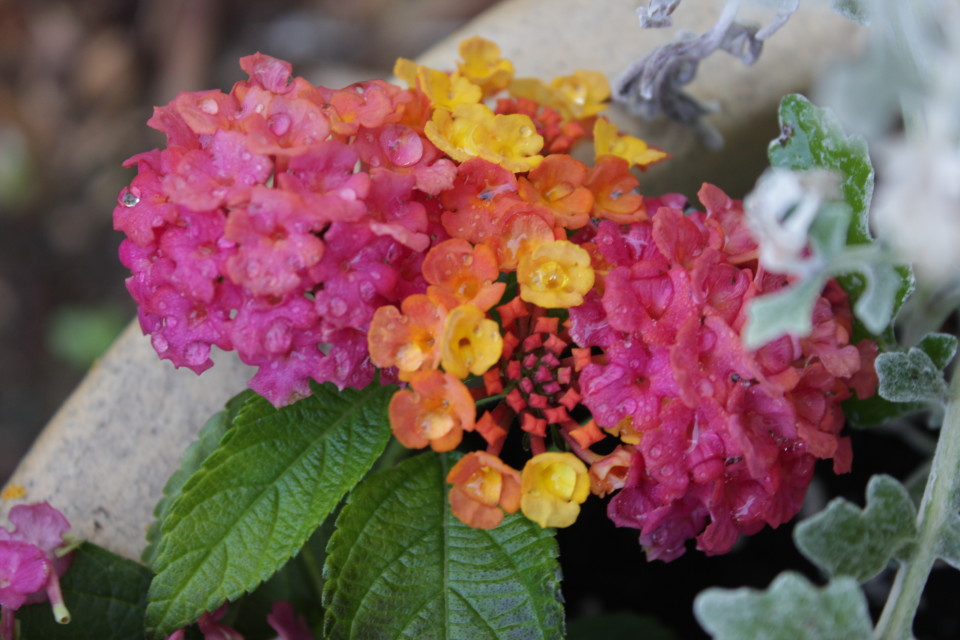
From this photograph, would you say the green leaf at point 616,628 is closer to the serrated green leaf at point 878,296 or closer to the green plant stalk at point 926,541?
the green plant stalk at point 926,541

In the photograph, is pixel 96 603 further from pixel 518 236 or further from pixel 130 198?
pixel 518 236

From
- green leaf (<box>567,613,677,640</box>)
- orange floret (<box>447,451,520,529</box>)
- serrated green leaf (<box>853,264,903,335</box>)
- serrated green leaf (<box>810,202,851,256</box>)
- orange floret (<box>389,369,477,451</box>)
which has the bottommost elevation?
green leaf (<box>567,613,677,640</box>)

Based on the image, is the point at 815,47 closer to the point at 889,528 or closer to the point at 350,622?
the point at 889,528

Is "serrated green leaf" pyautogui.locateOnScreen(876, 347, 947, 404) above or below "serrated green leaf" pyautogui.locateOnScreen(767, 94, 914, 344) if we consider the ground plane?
below

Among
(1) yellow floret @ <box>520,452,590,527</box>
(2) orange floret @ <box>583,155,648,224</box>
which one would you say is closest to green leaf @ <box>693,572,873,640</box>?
(1) yellow floret @ <box>520,452,590,527</box>

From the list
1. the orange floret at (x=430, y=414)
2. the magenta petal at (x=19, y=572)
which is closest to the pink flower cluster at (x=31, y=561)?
the magenta petal at (x=19, y=572)

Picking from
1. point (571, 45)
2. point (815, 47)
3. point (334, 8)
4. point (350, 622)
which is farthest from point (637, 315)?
point (334, 8)

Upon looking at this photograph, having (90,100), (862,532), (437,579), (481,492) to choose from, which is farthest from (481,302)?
(90,100)

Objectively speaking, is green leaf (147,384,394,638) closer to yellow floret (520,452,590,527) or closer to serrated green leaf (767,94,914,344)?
yellow floret (520,452,590,527)
